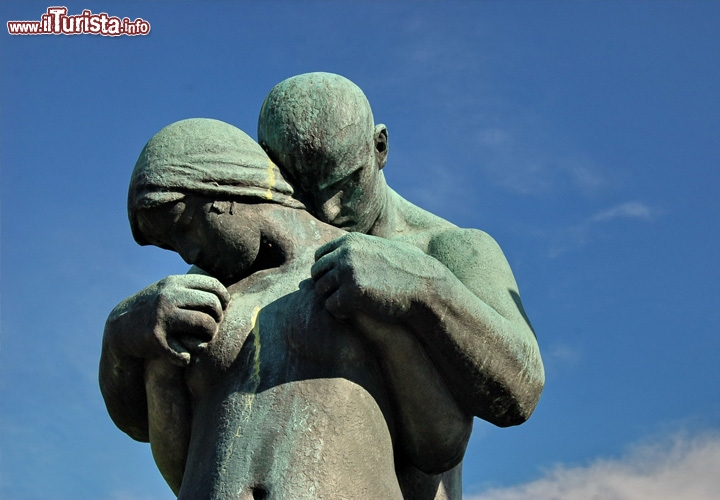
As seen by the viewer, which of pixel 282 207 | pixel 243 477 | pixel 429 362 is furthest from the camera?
pixel 282 207

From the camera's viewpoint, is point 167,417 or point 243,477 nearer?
point 243,477

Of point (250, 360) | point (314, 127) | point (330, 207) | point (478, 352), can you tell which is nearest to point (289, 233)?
point (330, 207)

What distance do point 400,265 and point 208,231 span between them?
90cm

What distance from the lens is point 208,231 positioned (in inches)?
196

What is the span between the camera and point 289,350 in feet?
15.6

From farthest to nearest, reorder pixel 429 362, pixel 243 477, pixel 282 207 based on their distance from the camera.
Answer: pixel 282 207
pixel 429 362
pixel 243 477

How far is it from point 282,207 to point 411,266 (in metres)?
0.79

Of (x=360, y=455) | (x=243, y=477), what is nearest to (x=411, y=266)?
(x=360, y=455)

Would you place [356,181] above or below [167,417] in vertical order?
above

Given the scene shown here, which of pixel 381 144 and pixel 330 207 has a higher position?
pixel 381 144

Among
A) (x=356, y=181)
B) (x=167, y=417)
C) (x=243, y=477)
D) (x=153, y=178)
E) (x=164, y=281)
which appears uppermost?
(x=356, y=181)

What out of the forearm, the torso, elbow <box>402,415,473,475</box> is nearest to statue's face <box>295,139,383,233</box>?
the torso

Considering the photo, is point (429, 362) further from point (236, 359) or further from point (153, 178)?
point (153, 178)

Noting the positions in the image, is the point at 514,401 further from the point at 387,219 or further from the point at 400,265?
the point at 387,219
